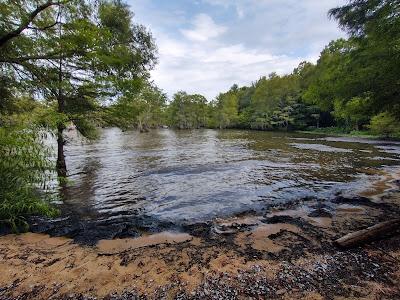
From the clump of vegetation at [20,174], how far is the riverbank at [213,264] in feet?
2.19

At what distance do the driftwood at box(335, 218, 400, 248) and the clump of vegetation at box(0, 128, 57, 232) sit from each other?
6182 mm

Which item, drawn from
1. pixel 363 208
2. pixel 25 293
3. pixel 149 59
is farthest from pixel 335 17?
pixel 149 59

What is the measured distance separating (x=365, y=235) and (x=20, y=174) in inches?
289

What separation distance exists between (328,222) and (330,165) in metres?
8.64

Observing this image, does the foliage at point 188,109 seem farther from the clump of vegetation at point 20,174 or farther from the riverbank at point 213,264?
the riverbank at point 213,264

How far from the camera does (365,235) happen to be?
4.64 meters

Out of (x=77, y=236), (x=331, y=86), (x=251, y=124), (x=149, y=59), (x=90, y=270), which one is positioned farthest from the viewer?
(x=251, y=124)

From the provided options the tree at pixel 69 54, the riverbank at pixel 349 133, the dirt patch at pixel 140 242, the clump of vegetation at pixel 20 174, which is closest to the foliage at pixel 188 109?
the riverbank at pixel 349 133

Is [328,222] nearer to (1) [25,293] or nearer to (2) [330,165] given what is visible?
(1) [25,293]

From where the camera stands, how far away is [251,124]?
192ft

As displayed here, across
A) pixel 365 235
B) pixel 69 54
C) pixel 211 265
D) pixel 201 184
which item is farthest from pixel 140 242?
pixel 69 54

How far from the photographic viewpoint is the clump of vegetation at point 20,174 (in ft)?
18.5

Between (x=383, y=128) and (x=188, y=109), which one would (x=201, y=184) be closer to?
(x=383, y=128)

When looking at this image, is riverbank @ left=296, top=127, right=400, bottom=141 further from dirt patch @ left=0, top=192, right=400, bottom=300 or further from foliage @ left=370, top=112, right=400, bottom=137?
dirt patch @ left=0, top=192, right=400, bottom=300
